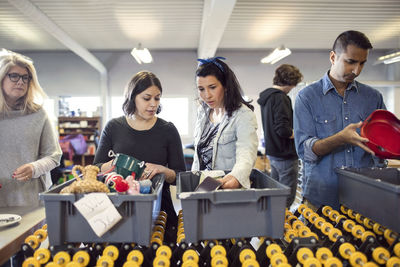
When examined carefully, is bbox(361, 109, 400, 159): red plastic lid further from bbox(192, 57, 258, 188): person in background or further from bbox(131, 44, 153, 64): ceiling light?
bbox(131, 44, 153, 64): ceiling light

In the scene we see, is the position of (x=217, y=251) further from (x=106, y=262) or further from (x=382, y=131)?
(x=382, y=131)

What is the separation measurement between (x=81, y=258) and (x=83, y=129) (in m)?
6.43

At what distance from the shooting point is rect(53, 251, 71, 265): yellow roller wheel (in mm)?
878

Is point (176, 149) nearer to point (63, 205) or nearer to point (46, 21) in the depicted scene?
point (63, 205)

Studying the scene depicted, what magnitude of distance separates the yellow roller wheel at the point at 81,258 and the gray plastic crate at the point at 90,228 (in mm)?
44

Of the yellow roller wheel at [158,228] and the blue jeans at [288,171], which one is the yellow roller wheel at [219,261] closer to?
the yellow roller wheel at [158,228]

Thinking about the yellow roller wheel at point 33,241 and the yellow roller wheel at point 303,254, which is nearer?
the yellow roller wheel at point 303,254

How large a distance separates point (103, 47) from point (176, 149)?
632 cm

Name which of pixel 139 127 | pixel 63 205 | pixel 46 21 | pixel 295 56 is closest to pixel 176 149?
pixel 139 127

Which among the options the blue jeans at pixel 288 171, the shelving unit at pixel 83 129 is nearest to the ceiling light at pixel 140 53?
the shelving unit at pixel 83 129

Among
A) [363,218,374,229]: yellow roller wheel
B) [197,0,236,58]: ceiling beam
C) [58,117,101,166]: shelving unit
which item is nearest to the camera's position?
[363,218,374,229]: yellow roller wheel

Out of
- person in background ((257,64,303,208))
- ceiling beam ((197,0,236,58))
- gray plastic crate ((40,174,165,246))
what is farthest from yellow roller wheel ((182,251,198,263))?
ceiling beam ((197,0,236,58))

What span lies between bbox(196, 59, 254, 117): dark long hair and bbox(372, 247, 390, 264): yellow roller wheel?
0.75 meters

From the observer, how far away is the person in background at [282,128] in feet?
9.03
